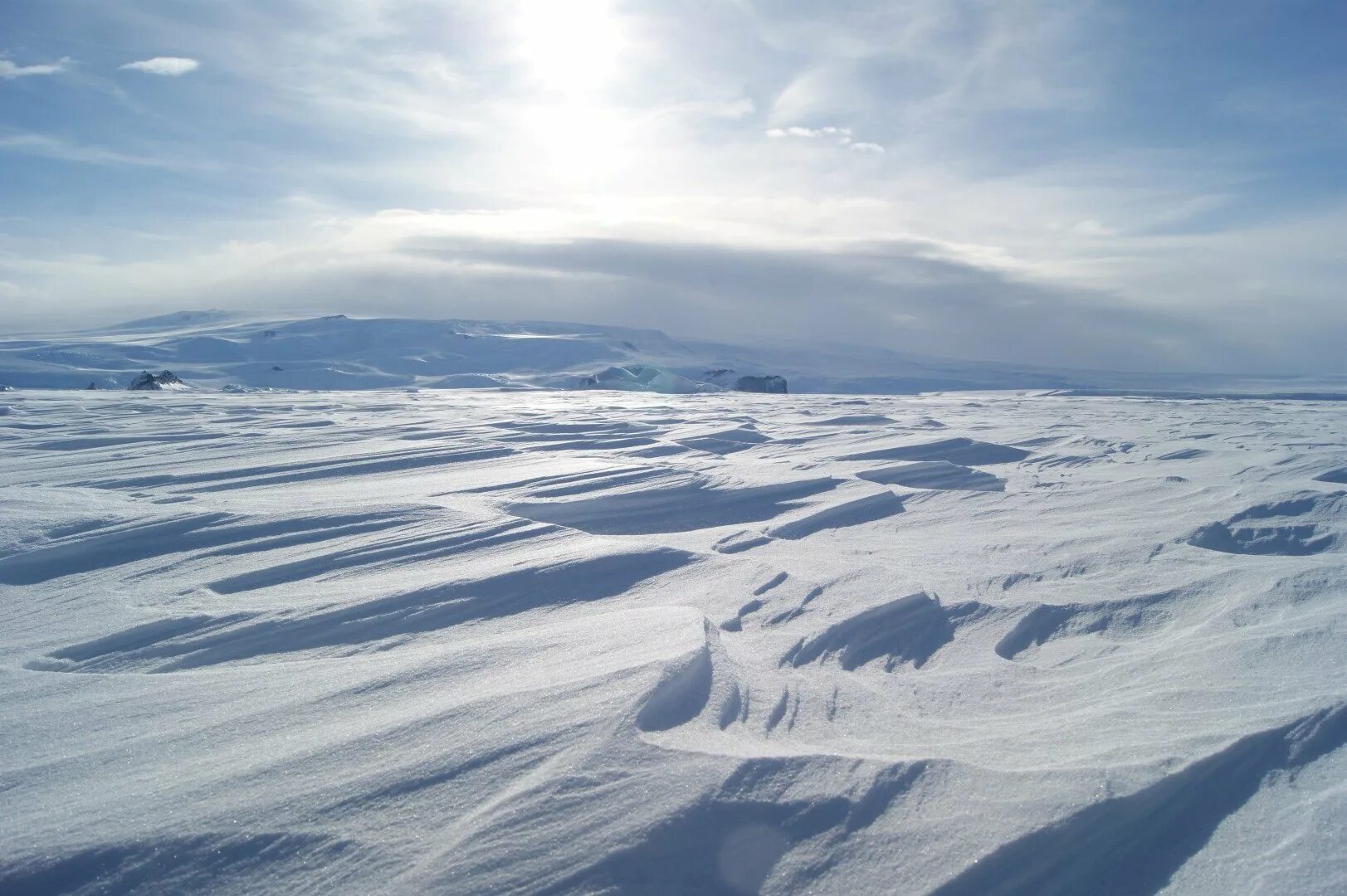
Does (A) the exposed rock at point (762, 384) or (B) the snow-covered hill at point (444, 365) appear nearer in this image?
(A) the exposed rock at point (762, 384)

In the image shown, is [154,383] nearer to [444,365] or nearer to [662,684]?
[444,365]

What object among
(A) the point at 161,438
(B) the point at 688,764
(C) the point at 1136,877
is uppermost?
(A) the point at 161,438

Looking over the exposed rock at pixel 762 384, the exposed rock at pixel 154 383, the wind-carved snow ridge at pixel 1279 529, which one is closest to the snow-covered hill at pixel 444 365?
the exposed rock at pixel 762 384

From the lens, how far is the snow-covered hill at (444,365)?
2253 cm

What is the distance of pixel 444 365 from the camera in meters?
28.3

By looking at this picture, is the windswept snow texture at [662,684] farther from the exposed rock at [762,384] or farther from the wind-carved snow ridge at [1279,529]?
the exposed rock at [762,384]

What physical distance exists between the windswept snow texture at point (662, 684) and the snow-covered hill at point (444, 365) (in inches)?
653

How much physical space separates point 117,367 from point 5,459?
2531 centimetres

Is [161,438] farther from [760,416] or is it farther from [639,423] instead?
[760,416]

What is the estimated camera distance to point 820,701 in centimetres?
203

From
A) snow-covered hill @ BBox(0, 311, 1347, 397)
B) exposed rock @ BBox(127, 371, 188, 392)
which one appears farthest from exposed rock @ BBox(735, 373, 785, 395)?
exposed rock @ BBox(127, 371, 188, 392)

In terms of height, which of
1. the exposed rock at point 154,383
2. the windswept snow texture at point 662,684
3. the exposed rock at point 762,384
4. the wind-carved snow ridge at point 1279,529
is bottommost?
the windswept snow texture at point 662,684

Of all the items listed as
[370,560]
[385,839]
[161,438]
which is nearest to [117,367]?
[161,438]

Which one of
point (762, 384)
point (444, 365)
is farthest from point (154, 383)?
point (444, 365)
